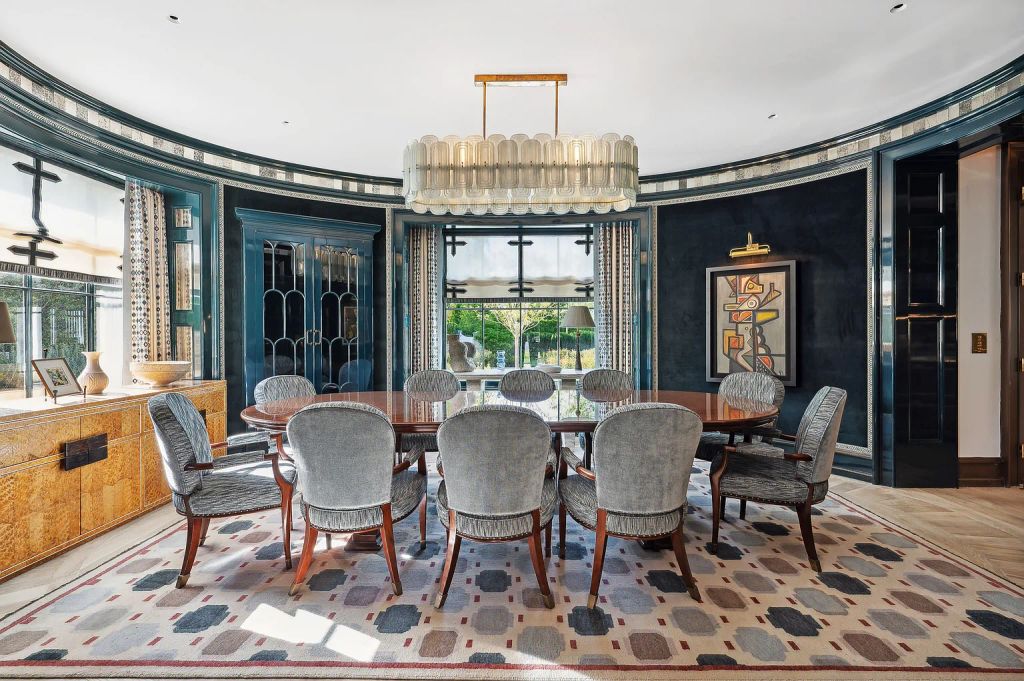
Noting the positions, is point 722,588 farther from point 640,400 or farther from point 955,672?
point 640,400

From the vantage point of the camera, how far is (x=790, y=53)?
294 centimetres

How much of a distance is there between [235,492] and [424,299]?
3.60 m

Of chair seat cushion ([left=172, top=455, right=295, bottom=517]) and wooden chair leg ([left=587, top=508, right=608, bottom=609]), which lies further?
chair seat cushion ([left=172, top=455, right=295, bottom=517])

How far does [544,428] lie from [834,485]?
3.42m

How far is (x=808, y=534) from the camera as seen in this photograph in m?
2.57

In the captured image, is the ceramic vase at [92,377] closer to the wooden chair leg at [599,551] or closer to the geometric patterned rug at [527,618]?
the geometric patterned rug at [527,618]

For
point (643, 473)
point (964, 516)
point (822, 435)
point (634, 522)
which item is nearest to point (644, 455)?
point (643, 473)

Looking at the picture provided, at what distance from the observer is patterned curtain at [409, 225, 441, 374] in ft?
19.0

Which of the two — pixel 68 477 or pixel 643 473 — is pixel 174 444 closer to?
pixel 68 477

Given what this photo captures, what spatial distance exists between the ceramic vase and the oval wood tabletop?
1.11m

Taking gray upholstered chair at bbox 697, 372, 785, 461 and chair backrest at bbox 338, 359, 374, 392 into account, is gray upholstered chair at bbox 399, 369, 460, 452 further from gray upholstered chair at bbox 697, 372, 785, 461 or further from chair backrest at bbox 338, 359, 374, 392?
gray upholstered chair at bbox 697, 372, 785, 461

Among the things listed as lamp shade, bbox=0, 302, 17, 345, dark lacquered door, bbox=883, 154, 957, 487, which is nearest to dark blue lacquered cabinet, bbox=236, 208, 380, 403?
lamp shade, bbox=0, 302, 17, 345

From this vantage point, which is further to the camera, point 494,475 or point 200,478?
point 200,478

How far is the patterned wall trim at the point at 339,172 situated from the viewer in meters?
3.12
